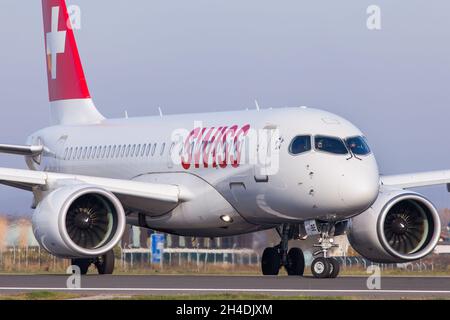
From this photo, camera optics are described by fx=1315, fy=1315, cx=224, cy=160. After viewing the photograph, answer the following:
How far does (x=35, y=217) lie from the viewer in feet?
98.2

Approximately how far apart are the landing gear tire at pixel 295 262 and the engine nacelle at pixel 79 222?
17.3 ft

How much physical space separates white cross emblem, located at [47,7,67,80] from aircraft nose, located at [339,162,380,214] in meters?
15.7

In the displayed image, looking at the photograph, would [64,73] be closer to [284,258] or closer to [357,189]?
[284,258]

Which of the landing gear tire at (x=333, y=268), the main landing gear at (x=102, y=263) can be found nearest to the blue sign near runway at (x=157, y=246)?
the main landing gear at (x=102, y=263)

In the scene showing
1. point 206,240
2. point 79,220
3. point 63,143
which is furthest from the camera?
point 63,143

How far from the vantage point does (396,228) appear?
3203 centimetres

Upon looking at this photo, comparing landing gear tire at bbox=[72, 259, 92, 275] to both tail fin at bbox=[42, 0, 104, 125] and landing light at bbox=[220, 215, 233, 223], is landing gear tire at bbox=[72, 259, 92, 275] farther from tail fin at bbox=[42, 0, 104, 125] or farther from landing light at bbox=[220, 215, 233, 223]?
tail fin at bbox=[42, 0, 104, 125]

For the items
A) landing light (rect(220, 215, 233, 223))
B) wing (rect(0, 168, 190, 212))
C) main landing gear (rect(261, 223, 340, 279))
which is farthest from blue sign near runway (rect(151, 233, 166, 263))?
landing light (rect(220, 215, 233, 223))

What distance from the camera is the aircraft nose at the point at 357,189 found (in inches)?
1136

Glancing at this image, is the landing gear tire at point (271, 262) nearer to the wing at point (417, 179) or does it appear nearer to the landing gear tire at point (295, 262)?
the landing gear tire at point (295, 262)

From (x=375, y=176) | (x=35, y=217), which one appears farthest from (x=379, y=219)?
(x=35, y=217)

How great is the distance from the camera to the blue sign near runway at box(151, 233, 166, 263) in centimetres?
3762

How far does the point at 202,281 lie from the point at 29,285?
4.11 m
